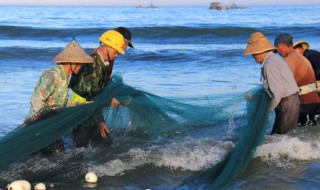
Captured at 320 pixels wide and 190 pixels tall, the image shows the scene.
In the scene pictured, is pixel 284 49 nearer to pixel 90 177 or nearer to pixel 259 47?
pixel 259 47

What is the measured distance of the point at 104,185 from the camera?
18.4 ft

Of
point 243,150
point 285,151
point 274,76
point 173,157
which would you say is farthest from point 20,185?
point 285,151

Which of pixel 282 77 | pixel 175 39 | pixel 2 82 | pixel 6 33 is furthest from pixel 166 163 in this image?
pixel 6 33

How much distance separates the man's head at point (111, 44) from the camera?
5.82 meters

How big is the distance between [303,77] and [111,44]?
106 inches

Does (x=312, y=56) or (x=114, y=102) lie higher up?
(x=312, y=56)

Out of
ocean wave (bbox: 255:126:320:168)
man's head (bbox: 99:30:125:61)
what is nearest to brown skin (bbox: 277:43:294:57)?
ocean wave (bbox: 255:126:320:168)

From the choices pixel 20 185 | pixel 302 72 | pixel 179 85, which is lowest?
pixel 179 85

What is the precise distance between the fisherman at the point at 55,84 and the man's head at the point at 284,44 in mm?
2623

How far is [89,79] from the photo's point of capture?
5.85 meters

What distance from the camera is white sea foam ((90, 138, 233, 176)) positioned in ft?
19.8

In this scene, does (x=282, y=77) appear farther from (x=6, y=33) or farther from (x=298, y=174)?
(x=6, y=33)

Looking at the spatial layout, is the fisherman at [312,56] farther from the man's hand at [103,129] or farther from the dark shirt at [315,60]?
the man's hand at [103,129]

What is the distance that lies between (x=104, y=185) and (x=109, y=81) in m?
1.27
